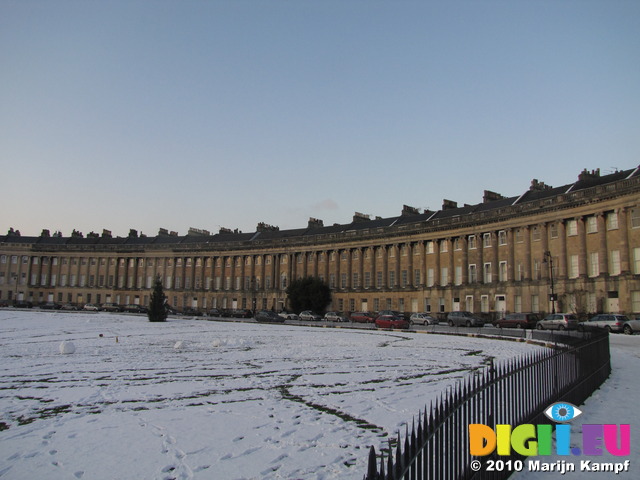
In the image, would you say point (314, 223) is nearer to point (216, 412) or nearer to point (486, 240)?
point (486, 240)

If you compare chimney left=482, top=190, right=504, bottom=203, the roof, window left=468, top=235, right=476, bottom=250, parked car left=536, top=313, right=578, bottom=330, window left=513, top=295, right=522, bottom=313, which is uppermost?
chimney left=482, top=190, right=504, bottom=203

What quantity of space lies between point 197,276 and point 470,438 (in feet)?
339

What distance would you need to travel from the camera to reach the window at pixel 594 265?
54.2m

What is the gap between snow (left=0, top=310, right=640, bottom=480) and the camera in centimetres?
767

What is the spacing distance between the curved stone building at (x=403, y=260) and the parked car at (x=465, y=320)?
24.5 feet

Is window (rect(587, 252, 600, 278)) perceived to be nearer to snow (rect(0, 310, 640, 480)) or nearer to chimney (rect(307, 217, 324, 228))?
snow (rect(0, 310, 640, 480))

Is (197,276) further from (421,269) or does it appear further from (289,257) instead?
(421,269)

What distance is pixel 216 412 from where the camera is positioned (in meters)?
10.7

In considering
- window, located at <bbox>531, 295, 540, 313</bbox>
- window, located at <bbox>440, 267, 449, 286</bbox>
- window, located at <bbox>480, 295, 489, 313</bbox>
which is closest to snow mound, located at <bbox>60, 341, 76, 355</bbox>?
window, located at <bbox>531, 295, 540, 313</bbox>

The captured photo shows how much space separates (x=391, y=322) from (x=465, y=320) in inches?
349

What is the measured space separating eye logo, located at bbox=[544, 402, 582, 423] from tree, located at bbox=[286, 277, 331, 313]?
69475 mm

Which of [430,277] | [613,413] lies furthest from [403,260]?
[613,413]

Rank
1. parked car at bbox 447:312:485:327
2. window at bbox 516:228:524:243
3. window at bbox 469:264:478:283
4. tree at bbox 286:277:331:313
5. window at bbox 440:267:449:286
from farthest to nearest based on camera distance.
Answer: tree at bbox 286:277:331:313 < window at bbox 440:267:449:286 < window at bbox 469:264:478:283 < window at bbox 516:228:524:243 < parked car at bbox 447:312:485:327

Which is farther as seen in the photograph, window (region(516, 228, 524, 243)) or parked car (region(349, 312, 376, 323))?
parked car (region(349, 312, 376, 323))
